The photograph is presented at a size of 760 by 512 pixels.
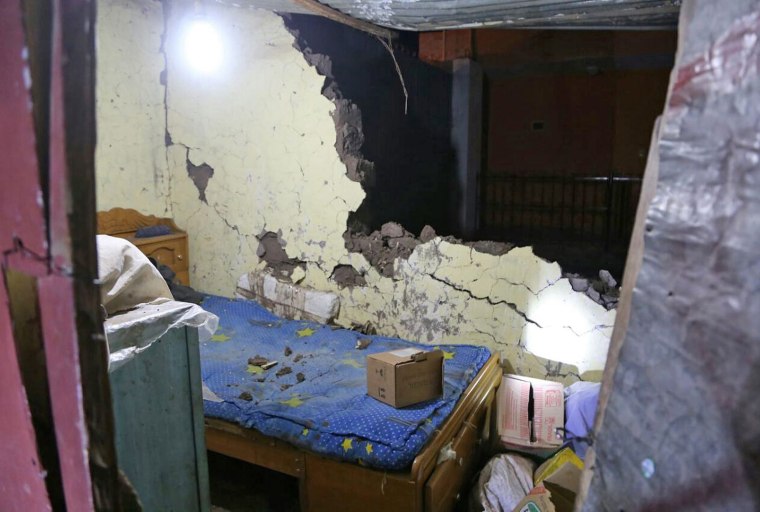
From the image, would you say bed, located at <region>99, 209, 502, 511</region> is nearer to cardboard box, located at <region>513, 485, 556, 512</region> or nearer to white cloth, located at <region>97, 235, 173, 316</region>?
cardboard box, located at <region>513, 485, 556, 512</region>

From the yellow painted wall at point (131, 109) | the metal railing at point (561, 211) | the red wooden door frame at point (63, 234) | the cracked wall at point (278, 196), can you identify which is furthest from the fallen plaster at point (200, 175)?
the red wooden door frame at point (63, 234)

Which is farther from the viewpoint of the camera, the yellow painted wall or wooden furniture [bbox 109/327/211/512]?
the yellow painted wall

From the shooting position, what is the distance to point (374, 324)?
131 inches

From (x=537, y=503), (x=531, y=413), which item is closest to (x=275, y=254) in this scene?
(x=531, y=413)

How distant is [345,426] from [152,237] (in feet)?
7.72

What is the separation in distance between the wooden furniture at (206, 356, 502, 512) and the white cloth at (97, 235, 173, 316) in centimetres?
98

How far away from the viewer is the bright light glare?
3.24 meters

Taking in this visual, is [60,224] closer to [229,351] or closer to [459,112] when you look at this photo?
[229,351]

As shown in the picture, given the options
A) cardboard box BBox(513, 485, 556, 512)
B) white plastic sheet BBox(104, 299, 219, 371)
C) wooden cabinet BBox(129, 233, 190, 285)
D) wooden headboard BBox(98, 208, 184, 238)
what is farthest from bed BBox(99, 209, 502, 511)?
wooden headboard BBox(98, 208, 184, 238)

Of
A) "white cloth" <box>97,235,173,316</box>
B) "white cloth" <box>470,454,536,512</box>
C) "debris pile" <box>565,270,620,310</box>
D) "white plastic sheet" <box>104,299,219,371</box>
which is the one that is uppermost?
"white cloth" <box>97,235,173,316</box>

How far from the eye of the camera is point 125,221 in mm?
3824

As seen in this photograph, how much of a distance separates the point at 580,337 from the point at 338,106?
6.35 feet

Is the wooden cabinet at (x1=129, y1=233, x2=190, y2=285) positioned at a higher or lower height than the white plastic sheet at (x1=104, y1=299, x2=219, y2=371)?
lower

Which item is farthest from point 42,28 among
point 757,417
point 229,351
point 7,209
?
point 229,351
